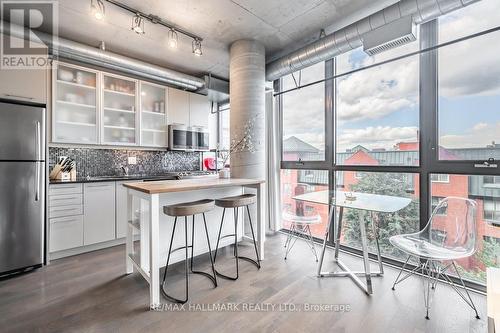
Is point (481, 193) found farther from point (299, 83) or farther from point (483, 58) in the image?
point (299, 83)

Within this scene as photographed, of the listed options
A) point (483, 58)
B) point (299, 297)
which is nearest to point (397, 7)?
point (483, 58)

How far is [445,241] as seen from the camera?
6.66 feet

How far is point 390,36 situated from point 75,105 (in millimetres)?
3990

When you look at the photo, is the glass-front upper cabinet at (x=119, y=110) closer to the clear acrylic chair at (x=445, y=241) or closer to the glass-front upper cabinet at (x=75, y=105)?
the glass-front upper cabinet at (x=75, y=105)

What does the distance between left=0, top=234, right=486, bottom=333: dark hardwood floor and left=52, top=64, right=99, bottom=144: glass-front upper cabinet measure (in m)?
1.75

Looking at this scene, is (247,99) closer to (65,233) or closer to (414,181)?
(414,181)

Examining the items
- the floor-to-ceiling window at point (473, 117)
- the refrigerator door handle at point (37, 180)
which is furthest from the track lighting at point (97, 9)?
the floor-to-ceiling window at point (473, 117)

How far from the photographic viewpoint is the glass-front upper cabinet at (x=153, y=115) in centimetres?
388

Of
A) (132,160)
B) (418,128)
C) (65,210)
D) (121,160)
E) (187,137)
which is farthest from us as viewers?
(187,137)

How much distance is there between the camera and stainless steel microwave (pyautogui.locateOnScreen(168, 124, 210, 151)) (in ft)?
13.4

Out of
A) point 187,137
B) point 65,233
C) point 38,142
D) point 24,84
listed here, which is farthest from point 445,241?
point 24,84

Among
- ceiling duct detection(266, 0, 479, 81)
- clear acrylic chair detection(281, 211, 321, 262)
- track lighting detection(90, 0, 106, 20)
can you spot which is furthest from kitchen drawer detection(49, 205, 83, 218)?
ceiling duct detection(266, 0, 479, 81)

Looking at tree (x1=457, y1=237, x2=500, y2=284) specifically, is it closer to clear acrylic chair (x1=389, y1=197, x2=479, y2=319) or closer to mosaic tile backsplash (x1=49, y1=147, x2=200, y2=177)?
clear acrylic chair (x1=389, y1=197, x2=479, y2=319)

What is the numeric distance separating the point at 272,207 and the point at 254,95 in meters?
1.75
